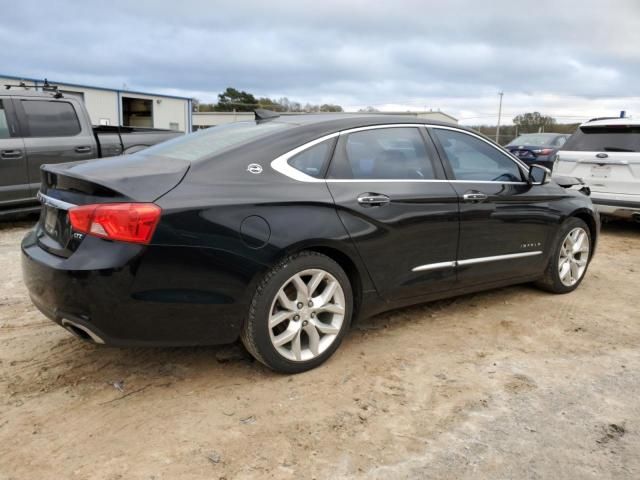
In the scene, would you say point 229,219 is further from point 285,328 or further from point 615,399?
point 615,399

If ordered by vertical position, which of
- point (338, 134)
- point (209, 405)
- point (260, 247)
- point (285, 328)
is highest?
point (338, 134)

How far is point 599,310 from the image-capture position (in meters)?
4.55

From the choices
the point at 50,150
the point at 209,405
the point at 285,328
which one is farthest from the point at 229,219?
the point at 50,150

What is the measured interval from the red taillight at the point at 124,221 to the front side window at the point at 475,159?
2.22 m

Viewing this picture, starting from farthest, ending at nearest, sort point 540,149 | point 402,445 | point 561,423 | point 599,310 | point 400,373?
point 540,149 → point 599,310 → point 400,373 → point 561,423 → point 402,445

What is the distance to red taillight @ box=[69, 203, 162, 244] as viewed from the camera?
2576mm

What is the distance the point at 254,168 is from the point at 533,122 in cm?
2814

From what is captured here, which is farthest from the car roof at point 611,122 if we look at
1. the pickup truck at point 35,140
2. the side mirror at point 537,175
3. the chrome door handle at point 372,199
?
the pickup truck at point 35,140

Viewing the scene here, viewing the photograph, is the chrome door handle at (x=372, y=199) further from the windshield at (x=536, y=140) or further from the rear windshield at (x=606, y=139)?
the windshield at (x=536, y=140)

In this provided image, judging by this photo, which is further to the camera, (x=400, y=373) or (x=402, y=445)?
(x=400, y=373)

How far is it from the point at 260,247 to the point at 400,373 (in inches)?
47.0

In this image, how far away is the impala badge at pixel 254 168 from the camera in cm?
301

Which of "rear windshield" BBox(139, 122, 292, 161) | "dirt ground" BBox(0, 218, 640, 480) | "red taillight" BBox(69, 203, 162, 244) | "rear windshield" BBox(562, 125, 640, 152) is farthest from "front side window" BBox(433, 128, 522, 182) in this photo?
"rear windshield" BBox(562, 125, 640, 152)

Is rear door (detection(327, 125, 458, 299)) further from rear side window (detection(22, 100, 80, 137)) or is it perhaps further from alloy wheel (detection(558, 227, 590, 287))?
rear side window (detection(22, 100, 80, 137))
